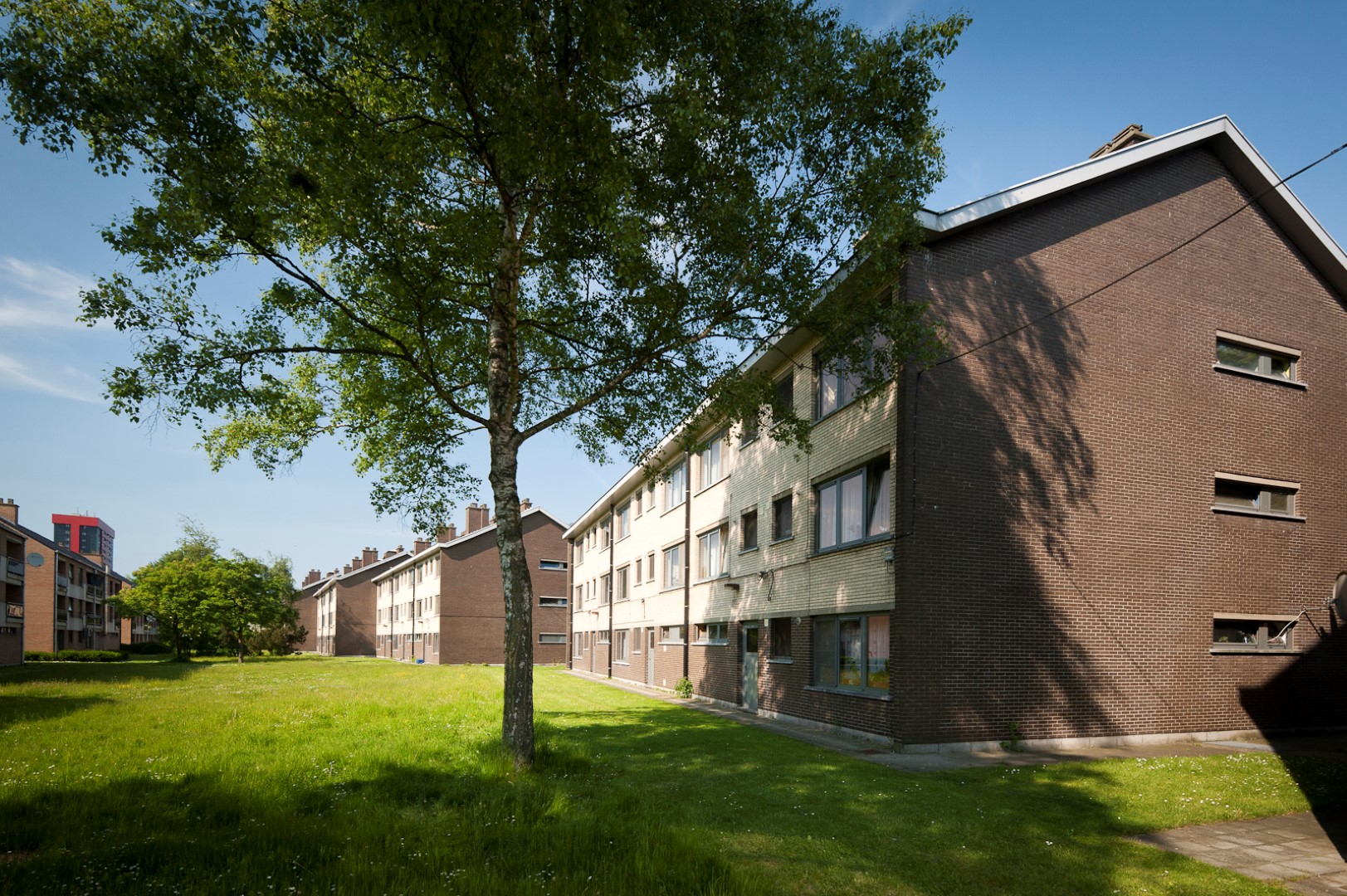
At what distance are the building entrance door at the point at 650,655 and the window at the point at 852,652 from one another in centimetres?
1487

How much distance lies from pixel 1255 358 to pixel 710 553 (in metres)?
14.8

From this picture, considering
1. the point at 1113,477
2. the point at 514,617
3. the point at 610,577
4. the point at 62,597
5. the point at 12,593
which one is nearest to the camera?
the point at 514,617

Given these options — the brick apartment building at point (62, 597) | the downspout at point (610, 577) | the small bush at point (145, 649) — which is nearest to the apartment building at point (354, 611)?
the small bush at point (145, 649)

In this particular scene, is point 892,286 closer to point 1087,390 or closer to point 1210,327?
point 1087,390

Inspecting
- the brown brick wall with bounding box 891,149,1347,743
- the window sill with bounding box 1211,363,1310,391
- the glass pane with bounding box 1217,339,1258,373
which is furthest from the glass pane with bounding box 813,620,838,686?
the glass pane with bounding box 1217,339,1258,373

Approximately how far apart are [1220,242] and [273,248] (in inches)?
696

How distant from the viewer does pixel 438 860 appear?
22.0ft

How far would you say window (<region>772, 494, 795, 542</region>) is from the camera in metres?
20.1

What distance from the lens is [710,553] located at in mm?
26062

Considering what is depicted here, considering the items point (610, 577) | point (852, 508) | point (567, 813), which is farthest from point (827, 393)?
point (610, 577)

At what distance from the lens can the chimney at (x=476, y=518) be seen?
61594 mm

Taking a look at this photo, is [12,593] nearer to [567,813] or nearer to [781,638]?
[781,638]

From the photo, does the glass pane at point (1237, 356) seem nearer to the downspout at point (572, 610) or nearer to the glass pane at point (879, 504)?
the glass pane at point (879, 504)

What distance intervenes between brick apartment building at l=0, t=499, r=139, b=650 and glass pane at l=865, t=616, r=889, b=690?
171ft
